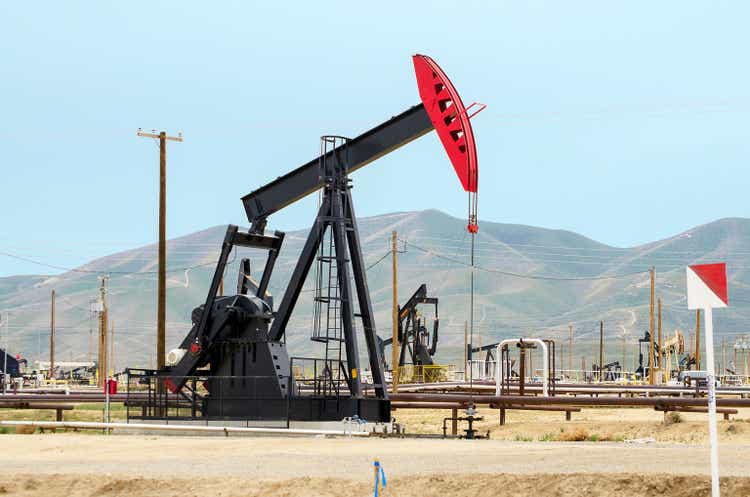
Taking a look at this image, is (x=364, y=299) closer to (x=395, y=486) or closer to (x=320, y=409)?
(x=320, y=409)

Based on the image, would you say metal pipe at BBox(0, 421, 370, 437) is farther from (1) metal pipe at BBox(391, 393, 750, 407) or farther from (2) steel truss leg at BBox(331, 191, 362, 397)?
(1) metal pipe at BBox(391, 393, 750, 407)

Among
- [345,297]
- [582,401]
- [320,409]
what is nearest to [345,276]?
[345,297]

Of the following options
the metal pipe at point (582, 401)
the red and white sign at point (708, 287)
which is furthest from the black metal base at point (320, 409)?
the red and white sign at point (708, 287)

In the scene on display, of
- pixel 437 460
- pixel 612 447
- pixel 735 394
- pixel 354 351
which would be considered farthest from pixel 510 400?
pixel 735 394

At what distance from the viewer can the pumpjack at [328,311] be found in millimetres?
22703

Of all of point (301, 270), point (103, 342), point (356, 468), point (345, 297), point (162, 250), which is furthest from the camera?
point (103, 342)

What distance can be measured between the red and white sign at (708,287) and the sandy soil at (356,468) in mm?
2527

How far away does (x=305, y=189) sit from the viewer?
2469 cm

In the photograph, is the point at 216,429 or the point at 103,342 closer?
the point at 216,429

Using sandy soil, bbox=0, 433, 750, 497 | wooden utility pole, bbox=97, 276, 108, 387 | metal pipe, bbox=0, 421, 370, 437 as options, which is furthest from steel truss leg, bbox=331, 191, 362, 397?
wooden utility pole, bbox=97, 276, 108, 387

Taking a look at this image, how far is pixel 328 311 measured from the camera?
2292 cm

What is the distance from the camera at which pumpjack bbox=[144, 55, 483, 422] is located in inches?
894

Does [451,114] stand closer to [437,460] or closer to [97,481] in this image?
[437,460]

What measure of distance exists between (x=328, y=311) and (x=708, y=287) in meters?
12.5
